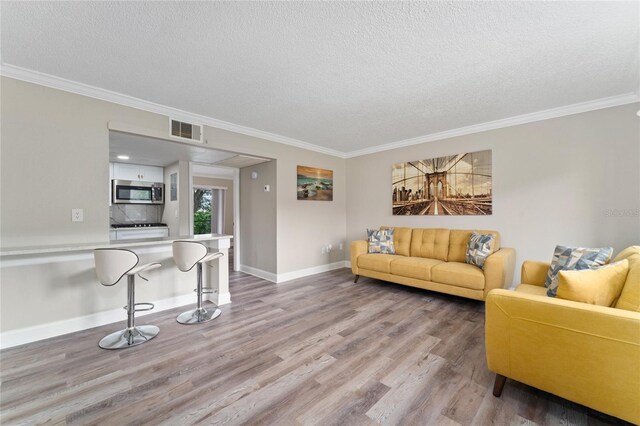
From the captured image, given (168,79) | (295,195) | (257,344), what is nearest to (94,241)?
(168,79)

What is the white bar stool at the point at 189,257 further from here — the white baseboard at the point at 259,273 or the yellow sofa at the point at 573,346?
the yellow sofa at the point at 573,346

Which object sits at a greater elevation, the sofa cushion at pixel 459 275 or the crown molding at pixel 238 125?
the crown molding at pixel 238 125

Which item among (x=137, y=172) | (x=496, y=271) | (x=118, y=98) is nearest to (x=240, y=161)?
(x=118, y=98)

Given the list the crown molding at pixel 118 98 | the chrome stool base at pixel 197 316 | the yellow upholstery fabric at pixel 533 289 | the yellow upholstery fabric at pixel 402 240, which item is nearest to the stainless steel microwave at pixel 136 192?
the crown molding at pixel 118 98

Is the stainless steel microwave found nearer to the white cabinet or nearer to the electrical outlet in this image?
the white cabinet

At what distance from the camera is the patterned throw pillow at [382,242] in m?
4.57

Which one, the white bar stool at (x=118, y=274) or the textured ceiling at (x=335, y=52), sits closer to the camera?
the textured ceiling at (x=335, y=52)

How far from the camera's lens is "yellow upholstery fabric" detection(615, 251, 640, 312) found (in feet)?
4.85

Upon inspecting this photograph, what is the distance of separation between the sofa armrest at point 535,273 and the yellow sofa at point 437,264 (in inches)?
12.7

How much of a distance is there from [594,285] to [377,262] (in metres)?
2.77

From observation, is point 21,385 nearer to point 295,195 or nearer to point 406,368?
point 406,368

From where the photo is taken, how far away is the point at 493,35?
1.99 m

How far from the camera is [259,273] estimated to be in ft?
16.5

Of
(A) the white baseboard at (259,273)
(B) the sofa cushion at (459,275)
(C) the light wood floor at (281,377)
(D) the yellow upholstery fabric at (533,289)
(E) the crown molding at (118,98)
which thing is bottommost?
(C) the light wood floor at (281,377)
